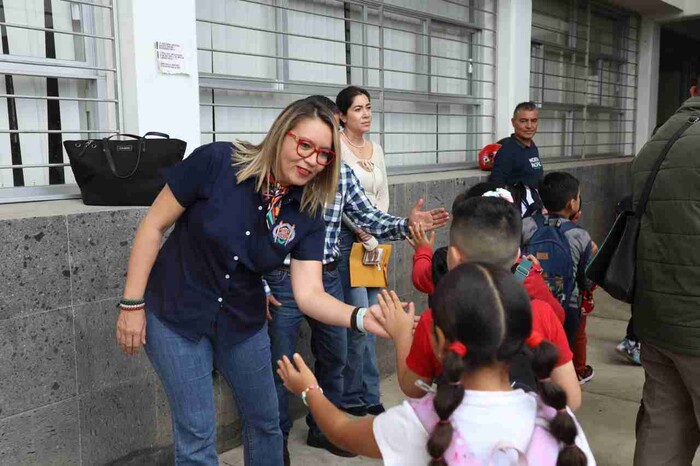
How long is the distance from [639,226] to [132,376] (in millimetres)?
2280

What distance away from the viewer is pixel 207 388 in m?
2.41

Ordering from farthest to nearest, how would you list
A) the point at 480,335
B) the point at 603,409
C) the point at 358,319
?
the point at 603,409, the point at 358,319, the point at 480,335

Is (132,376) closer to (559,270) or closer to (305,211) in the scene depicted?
(305,211)

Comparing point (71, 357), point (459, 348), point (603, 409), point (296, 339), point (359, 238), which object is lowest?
point (603, 409)

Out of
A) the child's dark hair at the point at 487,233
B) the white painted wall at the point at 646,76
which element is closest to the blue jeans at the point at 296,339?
the child's dark hair at the point at 487,233

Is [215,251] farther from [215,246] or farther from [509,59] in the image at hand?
[509,59]

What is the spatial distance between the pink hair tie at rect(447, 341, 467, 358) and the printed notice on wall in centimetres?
255

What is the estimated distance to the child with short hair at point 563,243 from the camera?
368 centimetres

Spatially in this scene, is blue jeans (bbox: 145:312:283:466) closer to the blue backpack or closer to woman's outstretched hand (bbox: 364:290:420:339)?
woman's outstretched hand (bbox: 364:290:420:339)

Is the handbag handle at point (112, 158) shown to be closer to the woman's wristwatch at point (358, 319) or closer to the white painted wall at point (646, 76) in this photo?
the woman's wristwatch at point (358, 319)

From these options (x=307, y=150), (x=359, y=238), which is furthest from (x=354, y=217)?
(x=307, y=150)

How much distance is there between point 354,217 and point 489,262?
1.73 metres

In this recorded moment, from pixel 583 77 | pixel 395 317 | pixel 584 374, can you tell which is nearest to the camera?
pixel 395 317

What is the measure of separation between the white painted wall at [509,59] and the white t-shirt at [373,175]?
9.57 feet
